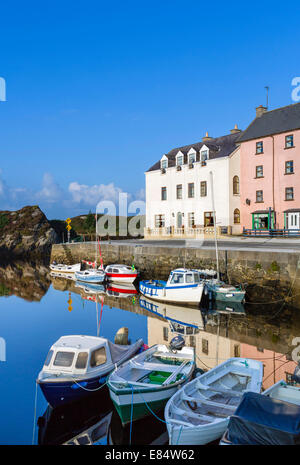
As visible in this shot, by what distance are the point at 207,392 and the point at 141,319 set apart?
33.5 ft

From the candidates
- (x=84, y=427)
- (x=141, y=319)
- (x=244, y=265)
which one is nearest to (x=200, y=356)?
(x=84, y=427)

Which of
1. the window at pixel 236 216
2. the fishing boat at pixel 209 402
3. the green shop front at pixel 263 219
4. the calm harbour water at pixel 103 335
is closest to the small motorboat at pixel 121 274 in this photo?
the calm harbour water at pixel 103 335

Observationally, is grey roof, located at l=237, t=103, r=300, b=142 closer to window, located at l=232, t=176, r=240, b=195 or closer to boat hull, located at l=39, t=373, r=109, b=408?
window, located at l=232, t=176, r=240, b=195

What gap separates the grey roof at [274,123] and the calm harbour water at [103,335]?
2061cm

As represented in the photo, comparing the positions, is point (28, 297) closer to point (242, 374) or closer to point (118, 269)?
point (118, 269)

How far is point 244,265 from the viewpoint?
2177 cm

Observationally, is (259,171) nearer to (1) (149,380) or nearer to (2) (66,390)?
(1) (149,380)

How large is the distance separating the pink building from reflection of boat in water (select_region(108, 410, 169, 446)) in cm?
2688

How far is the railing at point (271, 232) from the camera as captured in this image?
102ft

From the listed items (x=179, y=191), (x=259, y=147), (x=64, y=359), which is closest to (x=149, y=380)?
(x=64, y=359)

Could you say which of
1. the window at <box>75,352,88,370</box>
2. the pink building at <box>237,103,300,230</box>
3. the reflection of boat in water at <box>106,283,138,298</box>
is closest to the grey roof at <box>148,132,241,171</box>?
the pink building at <box>237,103,300,230</box>

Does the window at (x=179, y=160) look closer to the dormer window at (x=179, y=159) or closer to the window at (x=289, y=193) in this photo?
the dormer window at (x=179, y=159)

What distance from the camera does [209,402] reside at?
7469mm

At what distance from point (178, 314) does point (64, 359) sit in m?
10.3
